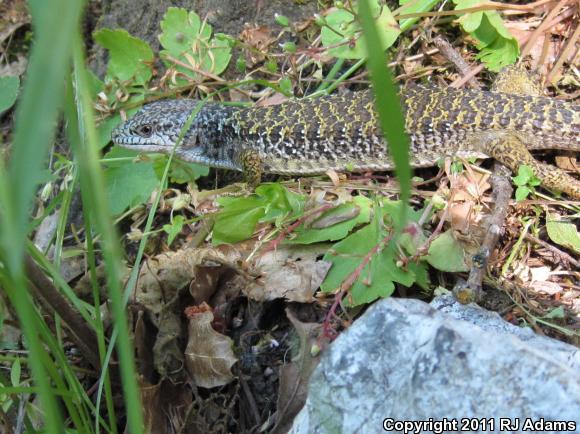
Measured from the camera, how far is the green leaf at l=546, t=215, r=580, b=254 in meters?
3.28

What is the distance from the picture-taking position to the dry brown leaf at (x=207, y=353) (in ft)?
9.78

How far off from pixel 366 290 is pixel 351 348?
835 millimetres

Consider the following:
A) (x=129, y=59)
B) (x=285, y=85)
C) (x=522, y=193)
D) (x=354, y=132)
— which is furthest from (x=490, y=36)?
(x=129, y=59)

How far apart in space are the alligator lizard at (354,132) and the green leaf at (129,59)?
0.25 metres

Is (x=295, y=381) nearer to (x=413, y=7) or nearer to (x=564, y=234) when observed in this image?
(x=564, y=234)

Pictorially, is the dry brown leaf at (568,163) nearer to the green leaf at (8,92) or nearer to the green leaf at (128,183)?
the green leaf at (128,183)

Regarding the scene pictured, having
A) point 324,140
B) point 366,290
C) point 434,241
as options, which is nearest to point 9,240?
point 366,290

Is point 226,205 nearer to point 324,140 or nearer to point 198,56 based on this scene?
point 324,140

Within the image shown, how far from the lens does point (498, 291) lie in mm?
3150

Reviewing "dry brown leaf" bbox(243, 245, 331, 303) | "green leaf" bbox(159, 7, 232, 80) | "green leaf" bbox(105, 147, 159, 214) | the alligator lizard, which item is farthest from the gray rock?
"green leaf" bbox(159, 7, 232, 80)

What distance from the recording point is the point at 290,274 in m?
3.26

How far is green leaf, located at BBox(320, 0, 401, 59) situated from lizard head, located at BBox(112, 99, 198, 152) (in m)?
1.06

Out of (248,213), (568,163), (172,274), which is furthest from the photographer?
(568,163)

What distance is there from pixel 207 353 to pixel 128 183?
1548 millimetres
